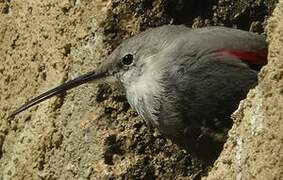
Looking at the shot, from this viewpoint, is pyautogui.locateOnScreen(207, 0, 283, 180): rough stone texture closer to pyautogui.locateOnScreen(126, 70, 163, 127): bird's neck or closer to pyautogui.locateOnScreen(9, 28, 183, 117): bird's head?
pyautogui.locateOnScreen(126, 70, 163, 127): bird's neck

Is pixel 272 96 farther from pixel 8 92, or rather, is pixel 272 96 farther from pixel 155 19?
pixel 8 92

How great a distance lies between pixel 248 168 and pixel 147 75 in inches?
43.5

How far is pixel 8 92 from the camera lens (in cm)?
518

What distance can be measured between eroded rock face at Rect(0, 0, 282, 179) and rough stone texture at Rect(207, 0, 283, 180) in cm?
102

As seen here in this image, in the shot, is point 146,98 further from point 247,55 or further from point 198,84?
point 247,55

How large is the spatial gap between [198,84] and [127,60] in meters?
0.54

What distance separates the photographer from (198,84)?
4152mm

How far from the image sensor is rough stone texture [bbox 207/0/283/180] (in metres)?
3.24

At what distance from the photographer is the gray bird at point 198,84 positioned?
13.6 ft

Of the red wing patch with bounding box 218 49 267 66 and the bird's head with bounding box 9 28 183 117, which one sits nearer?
the red wing patch with bounding box 218 49 267 66

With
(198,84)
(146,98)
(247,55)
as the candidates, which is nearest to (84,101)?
(146,98)

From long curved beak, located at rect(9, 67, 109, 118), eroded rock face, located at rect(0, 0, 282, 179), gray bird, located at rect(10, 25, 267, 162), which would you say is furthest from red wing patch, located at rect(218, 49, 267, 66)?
long curved beak, located at rect(9, 67, 109, 118)

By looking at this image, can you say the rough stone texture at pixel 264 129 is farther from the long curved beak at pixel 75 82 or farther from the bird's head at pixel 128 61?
the long curved beak at pixel 75 82

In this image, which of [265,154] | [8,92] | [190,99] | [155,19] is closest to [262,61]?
[190,99]
